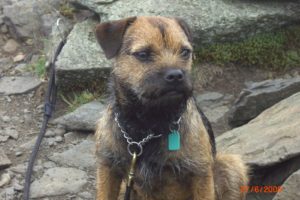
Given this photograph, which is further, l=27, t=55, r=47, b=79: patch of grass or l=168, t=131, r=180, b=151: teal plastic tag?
l=27, t=55, r=47, b=79: patch of grass

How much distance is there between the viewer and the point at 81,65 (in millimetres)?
7105

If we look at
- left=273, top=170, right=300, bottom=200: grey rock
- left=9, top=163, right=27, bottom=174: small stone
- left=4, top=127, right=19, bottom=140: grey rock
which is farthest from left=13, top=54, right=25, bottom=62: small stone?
left=273, top=170, right=300, bottom=200: grey rock

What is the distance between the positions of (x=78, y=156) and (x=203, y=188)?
83.6 inches

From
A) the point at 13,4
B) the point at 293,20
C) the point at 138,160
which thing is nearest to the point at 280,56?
the point at 293,20

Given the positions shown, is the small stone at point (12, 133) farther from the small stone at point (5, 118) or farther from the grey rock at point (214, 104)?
the grey rock at point (214, 104)

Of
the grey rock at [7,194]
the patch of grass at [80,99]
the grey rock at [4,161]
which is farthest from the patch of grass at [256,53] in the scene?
the grey rock at [7,194]

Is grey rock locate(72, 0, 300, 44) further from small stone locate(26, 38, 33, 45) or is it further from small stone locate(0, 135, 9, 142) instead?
small stone locate(0, 135, 9, 142)

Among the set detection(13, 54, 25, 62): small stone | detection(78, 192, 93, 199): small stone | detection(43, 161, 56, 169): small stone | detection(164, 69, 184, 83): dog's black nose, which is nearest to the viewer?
detection(164, 69, 184, 83): dog's black nose

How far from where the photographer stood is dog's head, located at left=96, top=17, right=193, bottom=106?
13.9 ft

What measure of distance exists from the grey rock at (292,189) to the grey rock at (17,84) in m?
4.04

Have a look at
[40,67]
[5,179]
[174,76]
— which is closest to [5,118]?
[40,67]

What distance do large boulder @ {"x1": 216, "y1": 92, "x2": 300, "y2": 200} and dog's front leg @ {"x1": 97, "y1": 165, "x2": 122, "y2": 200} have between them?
1227 millimetres

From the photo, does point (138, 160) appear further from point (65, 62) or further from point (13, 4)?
point (13, 4)
